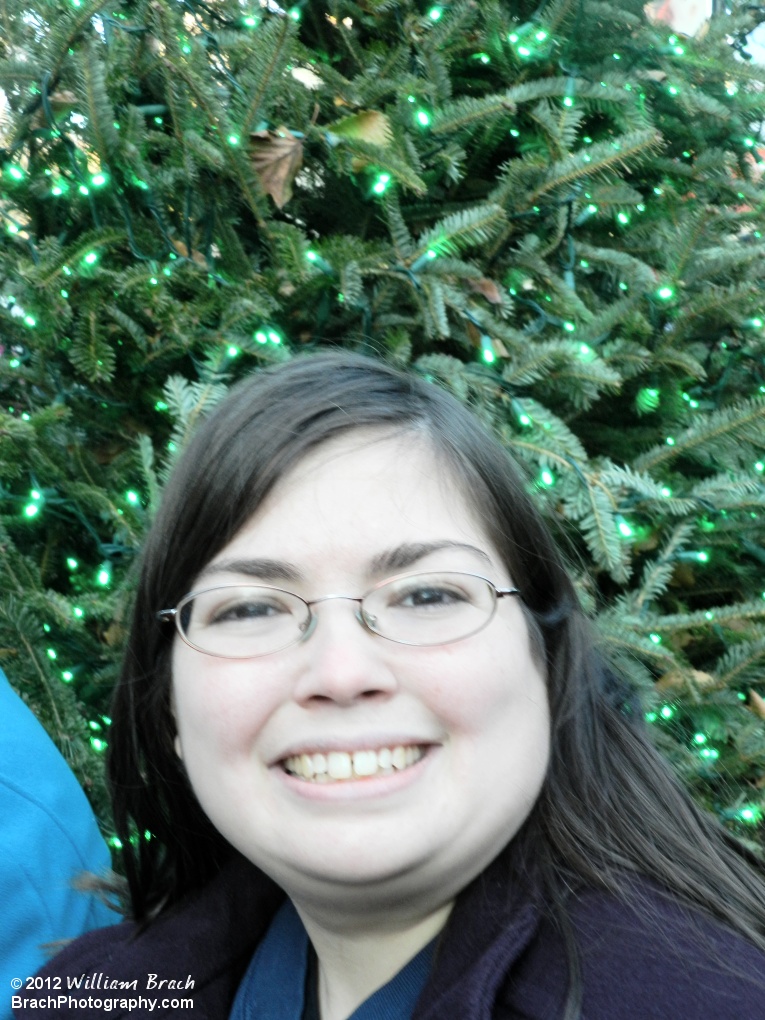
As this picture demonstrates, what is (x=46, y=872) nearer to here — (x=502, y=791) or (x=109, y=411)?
(x=502, y=791)

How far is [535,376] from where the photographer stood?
Result: 1.80 metres

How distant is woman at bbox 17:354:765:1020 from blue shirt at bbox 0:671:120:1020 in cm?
9

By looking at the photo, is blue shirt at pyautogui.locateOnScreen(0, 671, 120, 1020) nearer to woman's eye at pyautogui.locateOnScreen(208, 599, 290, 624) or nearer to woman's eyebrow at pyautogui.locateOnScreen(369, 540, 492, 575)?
woman's eye at pyautogui.locateOnScreen(208, 599, 290, 624)

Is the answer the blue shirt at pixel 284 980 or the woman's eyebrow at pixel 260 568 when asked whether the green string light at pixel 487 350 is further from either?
the blue shirt at pixel 284 980

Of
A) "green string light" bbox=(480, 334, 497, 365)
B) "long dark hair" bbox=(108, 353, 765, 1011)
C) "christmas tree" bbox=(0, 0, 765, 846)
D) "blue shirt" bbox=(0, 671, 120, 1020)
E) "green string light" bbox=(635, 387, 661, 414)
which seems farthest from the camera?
"green string light" bbox=(635, 387, 661, 414)

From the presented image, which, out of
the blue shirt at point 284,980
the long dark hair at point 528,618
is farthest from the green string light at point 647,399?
the blue shirt at point 284,980

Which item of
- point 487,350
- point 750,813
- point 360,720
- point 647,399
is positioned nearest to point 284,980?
point 360,720

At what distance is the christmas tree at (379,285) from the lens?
1709mm

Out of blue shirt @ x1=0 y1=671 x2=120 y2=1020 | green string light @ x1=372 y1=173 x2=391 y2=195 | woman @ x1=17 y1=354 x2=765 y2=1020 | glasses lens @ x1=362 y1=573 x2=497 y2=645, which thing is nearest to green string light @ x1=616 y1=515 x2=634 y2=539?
woman @ x1=17 y1=354 x2=765 y2=1020

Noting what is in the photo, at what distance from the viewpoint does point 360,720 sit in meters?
1.07

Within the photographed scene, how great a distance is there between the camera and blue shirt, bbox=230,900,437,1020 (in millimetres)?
1175

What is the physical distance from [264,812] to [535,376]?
1.07 meters

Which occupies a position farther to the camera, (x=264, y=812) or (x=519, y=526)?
(x=519, y=526)

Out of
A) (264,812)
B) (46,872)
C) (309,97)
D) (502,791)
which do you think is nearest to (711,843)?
(502,791)
